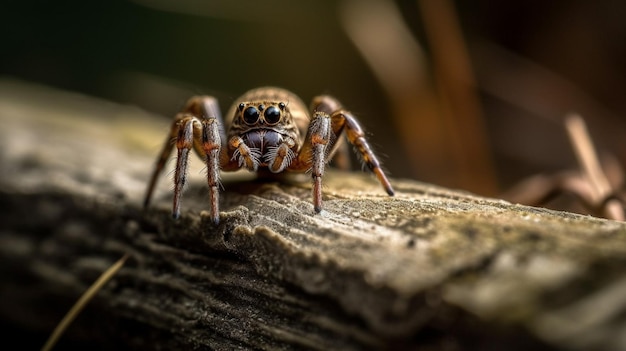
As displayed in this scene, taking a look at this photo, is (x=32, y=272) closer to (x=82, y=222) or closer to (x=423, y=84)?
(x=82, y=222)

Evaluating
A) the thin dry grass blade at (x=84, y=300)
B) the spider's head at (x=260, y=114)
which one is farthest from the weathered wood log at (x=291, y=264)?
the spider's head at (x=260, y=114)

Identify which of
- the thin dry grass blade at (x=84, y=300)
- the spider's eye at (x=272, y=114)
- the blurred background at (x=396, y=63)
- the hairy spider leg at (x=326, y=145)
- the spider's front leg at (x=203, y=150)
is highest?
the blurred background at (x=396, y=63)

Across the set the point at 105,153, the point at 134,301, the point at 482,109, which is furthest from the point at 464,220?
the point at 482,109

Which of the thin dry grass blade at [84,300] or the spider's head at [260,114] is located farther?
the spider's head at [260,114]

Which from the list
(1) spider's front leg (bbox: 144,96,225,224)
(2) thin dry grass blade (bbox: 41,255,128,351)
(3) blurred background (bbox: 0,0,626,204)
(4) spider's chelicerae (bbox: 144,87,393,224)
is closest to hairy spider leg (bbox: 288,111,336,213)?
(4) spider's chelicerae (bbox: 144,87,393,224)

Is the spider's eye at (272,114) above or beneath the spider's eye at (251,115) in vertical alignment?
above

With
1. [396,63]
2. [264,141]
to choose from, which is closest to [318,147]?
[264,141]

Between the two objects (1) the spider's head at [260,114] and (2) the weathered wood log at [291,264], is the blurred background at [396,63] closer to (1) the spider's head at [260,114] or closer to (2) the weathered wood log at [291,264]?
(2) the weathered wood log at [291,264]
